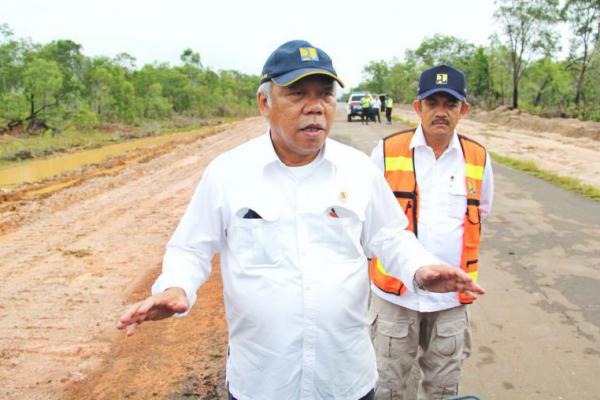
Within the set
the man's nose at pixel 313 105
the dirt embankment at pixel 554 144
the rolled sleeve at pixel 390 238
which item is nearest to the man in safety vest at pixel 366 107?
the dirt embankment at pixel 554 144

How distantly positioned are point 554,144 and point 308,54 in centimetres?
2071

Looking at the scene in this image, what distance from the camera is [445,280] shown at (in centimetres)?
187

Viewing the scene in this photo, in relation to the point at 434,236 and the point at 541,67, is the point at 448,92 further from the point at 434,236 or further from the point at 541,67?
the point at 541,67

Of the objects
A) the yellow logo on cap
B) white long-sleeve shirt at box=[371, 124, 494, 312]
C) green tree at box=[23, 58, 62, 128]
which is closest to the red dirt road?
white long-sleeve shirt at box=[371, 124, 494, 312]

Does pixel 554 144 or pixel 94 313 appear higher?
pixel 554 144

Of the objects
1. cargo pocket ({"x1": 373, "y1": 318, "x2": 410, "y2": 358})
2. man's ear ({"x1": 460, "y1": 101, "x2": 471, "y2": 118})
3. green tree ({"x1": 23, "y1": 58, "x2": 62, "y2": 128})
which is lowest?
cargo pocket ({"x1": 373, "y1": 318, "x2": 410, "y2": 358})

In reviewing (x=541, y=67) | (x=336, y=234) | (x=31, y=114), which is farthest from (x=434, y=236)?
(x=541, y=67)

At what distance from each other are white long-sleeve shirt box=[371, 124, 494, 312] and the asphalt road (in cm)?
128

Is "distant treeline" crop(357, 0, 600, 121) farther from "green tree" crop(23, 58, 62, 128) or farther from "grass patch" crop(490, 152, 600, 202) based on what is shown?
"green tree" crop(23, 58, 62, 128)

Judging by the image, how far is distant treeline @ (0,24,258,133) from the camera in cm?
2859

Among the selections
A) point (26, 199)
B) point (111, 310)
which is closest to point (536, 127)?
point (26, 199)

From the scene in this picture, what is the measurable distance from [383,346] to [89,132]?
105 ft

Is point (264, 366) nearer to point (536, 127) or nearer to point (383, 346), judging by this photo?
point (383, 346)

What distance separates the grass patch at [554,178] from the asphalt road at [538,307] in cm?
143
